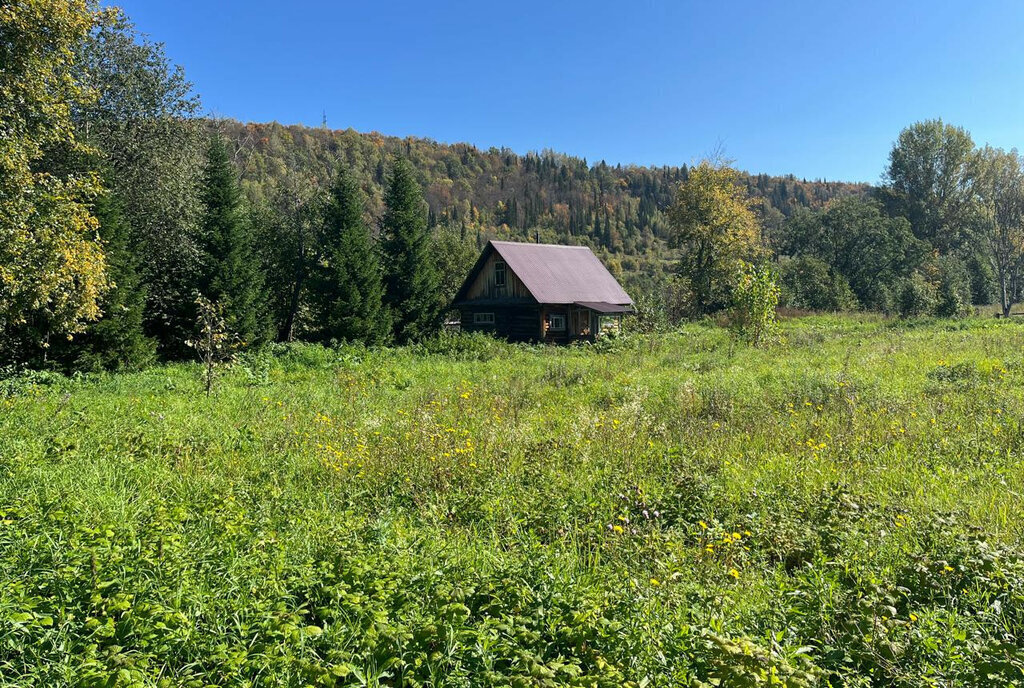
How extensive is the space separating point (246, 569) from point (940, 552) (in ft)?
17.1

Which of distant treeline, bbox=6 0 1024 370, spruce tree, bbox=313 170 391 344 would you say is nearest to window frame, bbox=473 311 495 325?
distant treeline, bbox=6 0 1024 370

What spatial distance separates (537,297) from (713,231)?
55.1ft

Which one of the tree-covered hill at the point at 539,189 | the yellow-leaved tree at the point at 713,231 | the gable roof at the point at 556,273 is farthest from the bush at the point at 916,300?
the tree-covered hill at the point at 539,189

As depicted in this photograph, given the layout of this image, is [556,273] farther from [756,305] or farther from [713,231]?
[713,231]

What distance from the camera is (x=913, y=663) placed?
109 inches

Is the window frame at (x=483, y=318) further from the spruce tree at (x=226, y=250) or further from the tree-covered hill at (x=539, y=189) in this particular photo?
the tree-covered hill at (x=539, y=189)

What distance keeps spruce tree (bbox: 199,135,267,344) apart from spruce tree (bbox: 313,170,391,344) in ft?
10.2

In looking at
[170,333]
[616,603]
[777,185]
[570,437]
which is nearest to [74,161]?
[170,333]

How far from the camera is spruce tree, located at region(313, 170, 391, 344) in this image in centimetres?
2216

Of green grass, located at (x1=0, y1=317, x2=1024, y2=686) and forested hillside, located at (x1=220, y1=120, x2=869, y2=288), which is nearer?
green grass, located at (x1=0, y1=317, x2=1024, y2=686)

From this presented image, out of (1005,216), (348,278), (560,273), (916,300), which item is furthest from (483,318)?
(1005,216)

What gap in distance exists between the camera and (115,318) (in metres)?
15.7

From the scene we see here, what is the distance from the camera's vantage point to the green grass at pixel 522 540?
271cm

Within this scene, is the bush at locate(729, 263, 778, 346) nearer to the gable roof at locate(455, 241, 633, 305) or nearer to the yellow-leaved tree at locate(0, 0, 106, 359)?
the gable roof at locate(455, 241, 633, 305)
